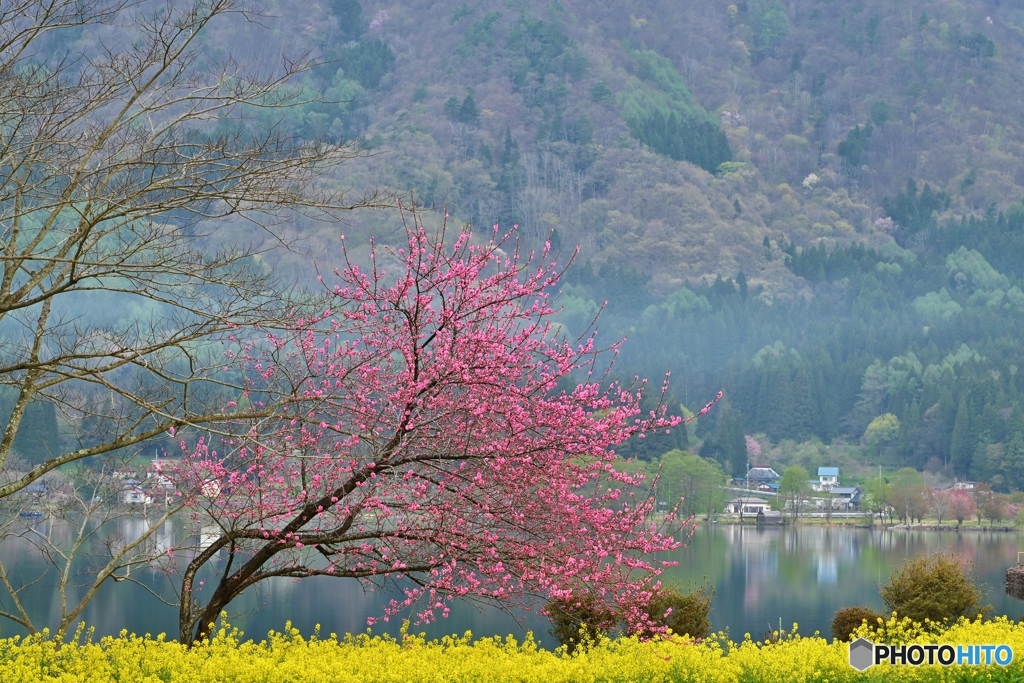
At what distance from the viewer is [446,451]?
453 inches

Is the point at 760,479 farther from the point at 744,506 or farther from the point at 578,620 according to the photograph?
the point at 578,620

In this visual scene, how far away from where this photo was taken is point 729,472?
141m

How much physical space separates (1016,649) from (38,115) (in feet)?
31.7

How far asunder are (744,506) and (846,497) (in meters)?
16.8

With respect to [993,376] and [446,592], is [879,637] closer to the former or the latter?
[446,592]

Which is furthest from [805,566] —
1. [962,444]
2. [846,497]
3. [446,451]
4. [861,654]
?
[962,444]

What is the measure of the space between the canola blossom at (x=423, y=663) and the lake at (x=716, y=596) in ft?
8.10

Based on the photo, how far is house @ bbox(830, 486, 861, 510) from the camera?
13062cm

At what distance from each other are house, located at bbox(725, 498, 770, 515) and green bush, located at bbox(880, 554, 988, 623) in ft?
322

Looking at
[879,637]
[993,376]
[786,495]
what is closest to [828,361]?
[993,376]

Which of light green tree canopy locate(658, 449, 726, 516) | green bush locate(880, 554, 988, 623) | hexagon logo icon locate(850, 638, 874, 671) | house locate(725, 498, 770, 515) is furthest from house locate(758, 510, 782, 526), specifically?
hexagon logo icon locate(850, 638, 874, 671)

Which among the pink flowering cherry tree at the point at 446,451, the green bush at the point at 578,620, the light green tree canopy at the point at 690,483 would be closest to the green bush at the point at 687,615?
the green bush at the point at 578,620

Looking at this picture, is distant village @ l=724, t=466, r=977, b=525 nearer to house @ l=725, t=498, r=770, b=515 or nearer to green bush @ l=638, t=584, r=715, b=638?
house @ l=725, t=498, r=770, b=515

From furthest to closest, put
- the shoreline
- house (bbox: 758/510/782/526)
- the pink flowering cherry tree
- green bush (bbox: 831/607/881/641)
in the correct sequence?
house (bbox: 758/510/782/526)
the shoreline
green bush (bbox: 831/607/881/641)
the pink flowering cherry tree
